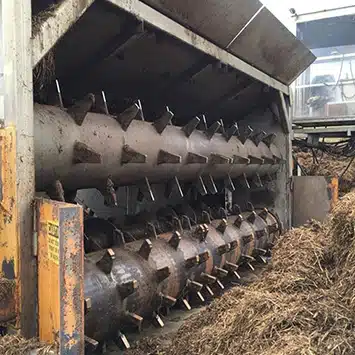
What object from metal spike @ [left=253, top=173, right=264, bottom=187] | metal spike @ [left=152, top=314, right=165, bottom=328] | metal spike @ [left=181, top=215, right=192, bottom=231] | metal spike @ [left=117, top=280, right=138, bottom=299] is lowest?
metal spike @ [left=152, top=314, right=165, bottom=328]

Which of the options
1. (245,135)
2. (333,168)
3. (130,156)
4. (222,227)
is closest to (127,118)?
(130,156)

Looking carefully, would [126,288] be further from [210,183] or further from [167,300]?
[210,183]

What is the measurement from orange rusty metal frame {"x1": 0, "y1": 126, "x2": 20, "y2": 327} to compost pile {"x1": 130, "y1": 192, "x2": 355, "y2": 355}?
0.90 m

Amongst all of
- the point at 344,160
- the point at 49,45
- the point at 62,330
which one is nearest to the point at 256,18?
the point at 49,45

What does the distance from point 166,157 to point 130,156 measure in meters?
0.42

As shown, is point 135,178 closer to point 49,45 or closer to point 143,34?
point 143,34

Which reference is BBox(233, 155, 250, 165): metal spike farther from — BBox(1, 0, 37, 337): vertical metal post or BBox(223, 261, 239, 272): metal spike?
BBox(1, 0, 37, 337): vertical metal post

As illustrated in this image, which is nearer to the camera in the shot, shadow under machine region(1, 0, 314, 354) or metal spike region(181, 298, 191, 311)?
shadow under machine region(1, 0, 314, 354)

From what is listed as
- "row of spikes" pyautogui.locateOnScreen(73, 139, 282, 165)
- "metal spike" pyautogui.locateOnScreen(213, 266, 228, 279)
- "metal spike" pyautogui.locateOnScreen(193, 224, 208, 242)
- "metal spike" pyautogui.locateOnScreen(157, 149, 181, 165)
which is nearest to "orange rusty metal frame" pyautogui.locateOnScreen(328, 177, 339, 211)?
"row of spikes" pyautogui.locateOnScreen(73, 139, 282, 165)

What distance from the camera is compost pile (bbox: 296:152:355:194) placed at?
6.14 metres

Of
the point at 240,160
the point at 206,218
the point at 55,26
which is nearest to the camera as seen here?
the point at 55,26

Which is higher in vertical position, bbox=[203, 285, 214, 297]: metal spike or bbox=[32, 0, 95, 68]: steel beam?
bbox=[32, 0, 95, 68]: steel beam

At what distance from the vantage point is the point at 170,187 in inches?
139

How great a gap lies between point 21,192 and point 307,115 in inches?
231
